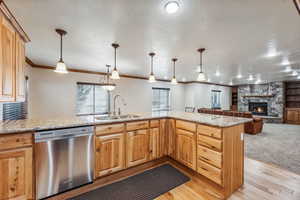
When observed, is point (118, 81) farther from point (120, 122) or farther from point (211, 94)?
point (211, 94)

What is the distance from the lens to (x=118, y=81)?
18.9 ft

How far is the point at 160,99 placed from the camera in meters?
7.45

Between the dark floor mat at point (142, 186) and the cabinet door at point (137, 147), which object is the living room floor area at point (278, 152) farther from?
the cabinet door at point (137, 147)

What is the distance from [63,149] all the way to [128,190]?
1.13 meters

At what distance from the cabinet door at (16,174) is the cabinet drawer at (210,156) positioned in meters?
2.38

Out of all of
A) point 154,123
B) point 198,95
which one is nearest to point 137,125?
point 154,123

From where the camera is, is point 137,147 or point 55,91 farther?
point 55,91

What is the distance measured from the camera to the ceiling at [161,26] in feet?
4.89

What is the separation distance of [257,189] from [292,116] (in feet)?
28.2

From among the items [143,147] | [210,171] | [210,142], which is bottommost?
[210,171]

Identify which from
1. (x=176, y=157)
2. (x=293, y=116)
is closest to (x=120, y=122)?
(x=176, y=157)

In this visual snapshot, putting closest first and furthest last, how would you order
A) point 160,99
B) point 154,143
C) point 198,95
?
point 154,143 → point 160,99 → point 198,95

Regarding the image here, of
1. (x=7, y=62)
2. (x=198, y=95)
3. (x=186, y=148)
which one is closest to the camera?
(x=7, y=62)

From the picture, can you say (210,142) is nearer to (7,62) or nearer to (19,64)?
(7,62)
